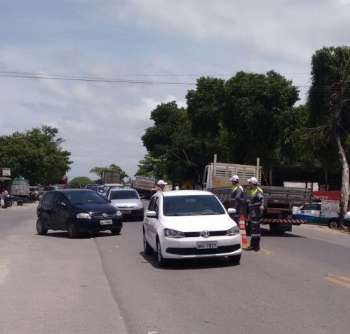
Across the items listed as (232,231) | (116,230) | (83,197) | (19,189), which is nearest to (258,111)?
(83,197)

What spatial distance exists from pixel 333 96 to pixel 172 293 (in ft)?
75.3

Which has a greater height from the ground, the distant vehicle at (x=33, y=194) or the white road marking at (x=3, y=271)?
the distant vehicle at (x=33, y=194)

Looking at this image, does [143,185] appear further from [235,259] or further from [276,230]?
[235,259]

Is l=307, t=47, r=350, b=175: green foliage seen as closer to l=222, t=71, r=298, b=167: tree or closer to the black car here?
the black car

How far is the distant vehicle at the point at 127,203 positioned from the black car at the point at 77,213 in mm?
6426

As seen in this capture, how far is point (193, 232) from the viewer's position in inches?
518

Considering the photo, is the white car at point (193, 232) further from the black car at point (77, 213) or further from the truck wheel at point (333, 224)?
the truck wheel at point (333, 224)

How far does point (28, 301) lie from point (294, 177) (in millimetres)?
56591

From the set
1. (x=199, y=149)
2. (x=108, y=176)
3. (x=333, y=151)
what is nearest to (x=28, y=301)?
(x=333, y=151)

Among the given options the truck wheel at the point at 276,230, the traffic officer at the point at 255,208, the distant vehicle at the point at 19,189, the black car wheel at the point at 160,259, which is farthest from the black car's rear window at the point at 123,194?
the distant vehicle at the point at 19,189

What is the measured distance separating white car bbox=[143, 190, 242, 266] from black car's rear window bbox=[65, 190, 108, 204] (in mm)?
8182

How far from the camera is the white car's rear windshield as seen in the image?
14.3m

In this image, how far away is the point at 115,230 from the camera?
73.7 ft

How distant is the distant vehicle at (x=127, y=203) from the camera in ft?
98.3
